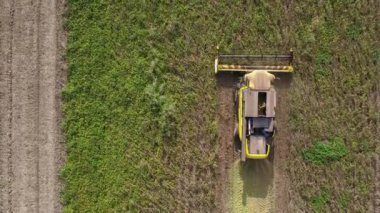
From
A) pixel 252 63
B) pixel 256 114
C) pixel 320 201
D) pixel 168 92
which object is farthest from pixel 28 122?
pixel 320 201

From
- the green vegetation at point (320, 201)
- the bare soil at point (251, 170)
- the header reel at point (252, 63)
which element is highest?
the header reel at point (252, 63)

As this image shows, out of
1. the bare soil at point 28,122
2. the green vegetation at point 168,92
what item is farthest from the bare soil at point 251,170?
the bare soil at point 28,122

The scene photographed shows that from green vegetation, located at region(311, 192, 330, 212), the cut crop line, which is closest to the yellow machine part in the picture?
green vegetation, located at region(311, 192, 330, 212)

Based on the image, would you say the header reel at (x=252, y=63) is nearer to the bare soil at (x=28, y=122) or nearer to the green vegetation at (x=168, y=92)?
the green vegetation at (x=168, y=92)

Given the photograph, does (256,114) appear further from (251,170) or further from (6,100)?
(6,100)

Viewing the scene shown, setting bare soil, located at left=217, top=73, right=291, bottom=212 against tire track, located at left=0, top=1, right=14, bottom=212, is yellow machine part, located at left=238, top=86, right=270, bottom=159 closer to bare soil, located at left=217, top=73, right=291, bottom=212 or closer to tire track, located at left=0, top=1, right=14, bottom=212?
bare soil, located at left=217, top=73, right=291, bottom=212

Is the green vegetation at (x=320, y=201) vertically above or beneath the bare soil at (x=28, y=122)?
beneath
